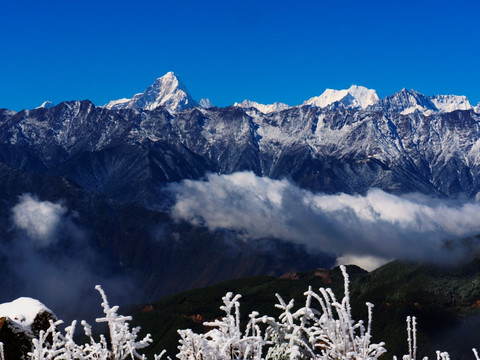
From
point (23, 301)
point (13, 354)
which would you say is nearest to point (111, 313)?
point (13, 354)

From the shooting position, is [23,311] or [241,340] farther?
[23,311]

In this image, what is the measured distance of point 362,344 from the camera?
10461 millimetres

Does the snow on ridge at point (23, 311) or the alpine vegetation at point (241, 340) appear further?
the snow on ridge at point (23, 311)

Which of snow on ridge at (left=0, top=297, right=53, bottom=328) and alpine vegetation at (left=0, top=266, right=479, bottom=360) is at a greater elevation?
snow on ridge at (left=0, top=297, right=53, bottom=328)

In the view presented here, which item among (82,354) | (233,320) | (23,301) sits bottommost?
(82,354)

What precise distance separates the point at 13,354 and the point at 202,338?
1049cm

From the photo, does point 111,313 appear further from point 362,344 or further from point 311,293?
point 362,344

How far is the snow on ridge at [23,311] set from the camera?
18.8 meters

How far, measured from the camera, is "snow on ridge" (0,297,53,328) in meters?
18.8

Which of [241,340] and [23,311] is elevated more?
[23,311]

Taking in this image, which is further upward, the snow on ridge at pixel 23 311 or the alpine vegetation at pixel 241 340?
the snow on ridge at pixel 23 311

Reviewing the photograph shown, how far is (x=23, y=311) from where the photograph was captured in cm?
1916

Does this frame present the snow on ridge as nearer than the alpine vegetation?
No

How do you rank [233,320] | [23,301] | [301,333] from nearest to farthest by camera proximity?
[233,320] < [301,333] < [23,301]
